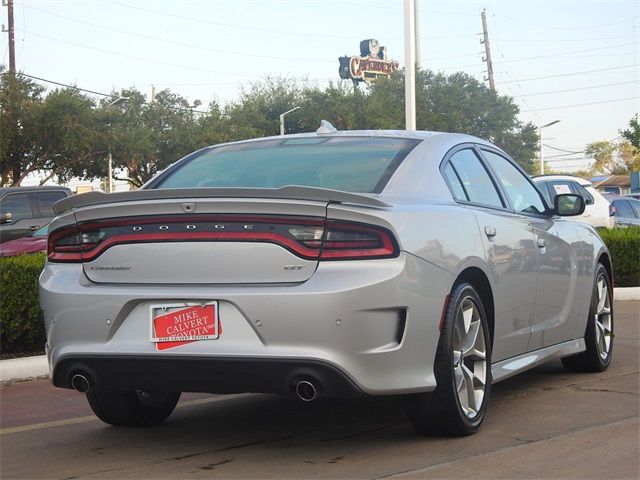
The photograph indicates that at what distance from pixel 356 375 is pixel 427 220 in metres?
0.89

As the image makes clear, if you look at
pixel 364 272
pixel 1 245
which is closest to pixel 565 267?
pixel 364 272

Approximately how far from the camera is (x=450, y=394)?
16.9ft

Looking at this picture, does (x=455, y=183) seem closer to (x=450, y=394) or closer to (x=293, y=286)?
(x=450, y=394)

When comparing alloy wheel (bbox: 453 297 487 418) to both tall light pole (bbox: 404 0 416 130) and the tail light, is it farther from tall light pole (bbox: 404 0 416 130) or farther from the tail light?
tall light pole (bbox: 404 0 416 130)

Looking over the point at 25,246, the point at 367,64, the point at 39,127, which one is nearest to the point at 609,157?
the point at 367,64

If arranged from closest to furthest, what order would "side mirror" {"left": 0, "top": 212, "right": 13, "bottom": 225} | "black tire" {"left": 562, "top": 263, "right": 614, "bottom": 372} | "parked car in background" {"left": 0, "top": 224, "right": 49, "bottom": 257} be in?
"black tire" {"left": 562, "top": 263, "right": 614, "bottom": 372}
"parked car in background" {"left": 0, "top": 224, "right": 49, "bottom": 257}
"side mirror" {"left": 0, "top": 212, "right": 13, "bottom": 225}

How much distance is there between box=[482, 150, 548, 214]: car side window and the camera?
674 centimetres

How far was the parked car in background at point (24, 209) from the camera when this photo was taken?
2112cm

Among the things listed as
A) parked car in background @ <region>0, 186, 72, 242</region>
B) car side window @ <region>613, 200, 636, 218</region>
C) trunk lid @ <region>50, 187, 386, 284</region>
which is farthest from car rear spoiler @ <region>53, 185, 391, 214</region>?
car side window @ <region>613, 200, 636, 218</region>

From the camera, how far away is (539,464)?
482 cm

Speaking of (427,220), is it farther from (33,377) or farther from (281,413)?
(33,377)

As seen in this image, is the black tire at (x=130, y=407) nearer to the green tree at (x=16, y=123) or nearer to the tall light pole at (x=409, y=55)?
the tall light pole at (x=409, y=55)

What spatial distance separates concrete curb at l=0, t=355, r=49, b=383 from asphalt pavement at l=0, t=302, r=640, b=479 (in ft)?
3.54

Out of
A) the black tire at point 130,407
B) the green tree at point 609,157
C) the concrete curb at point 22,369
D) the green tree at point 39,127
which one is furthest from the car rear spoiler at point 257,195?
the green tree at point 609,157
